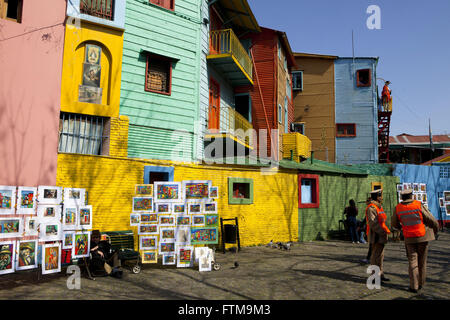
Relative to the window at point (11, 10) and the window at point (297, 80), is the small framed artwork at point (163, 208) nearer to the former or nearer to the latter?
the window at point (11, 10)

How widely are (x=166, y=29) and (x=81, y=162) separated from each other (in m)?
5.76

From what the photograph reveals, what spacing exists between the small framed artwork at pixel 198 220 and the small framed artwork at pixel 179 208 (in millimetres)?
324

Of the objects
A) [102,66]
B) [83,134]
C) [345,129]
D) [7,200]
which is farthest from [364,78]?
[7,200]

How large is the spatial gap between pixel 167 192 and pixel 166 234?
108 cm

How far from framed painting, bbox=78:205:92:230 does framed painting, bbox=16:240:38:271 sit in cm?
99

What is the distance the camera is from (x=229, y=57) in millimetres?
13398

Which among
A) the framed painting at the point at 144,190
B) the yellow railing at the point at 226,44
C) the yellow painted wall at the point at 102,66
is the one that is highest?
the yellow railing at the point at 226,44

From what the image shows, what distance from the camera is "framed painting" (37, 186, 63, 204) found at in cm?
713

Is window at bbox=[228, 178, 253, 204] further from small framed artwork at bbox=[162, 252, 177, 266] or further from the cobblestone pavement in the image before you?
small framed artwork at bbox=[162, 252, 177, 266]

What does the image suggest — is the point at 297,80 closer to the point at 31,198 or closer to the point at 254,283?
the point at 254,283

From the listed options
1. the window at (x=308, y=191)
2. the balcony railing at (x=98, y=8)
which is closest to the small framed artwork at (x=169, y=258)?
the window at (x=308, y=191)

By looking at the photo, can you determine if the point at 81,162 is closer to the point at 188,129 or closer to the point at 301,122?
the point at 188,129

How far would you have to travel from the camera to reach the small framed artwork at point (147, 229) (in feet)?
27.4

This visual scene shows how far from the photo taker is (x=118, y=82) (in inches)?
413
